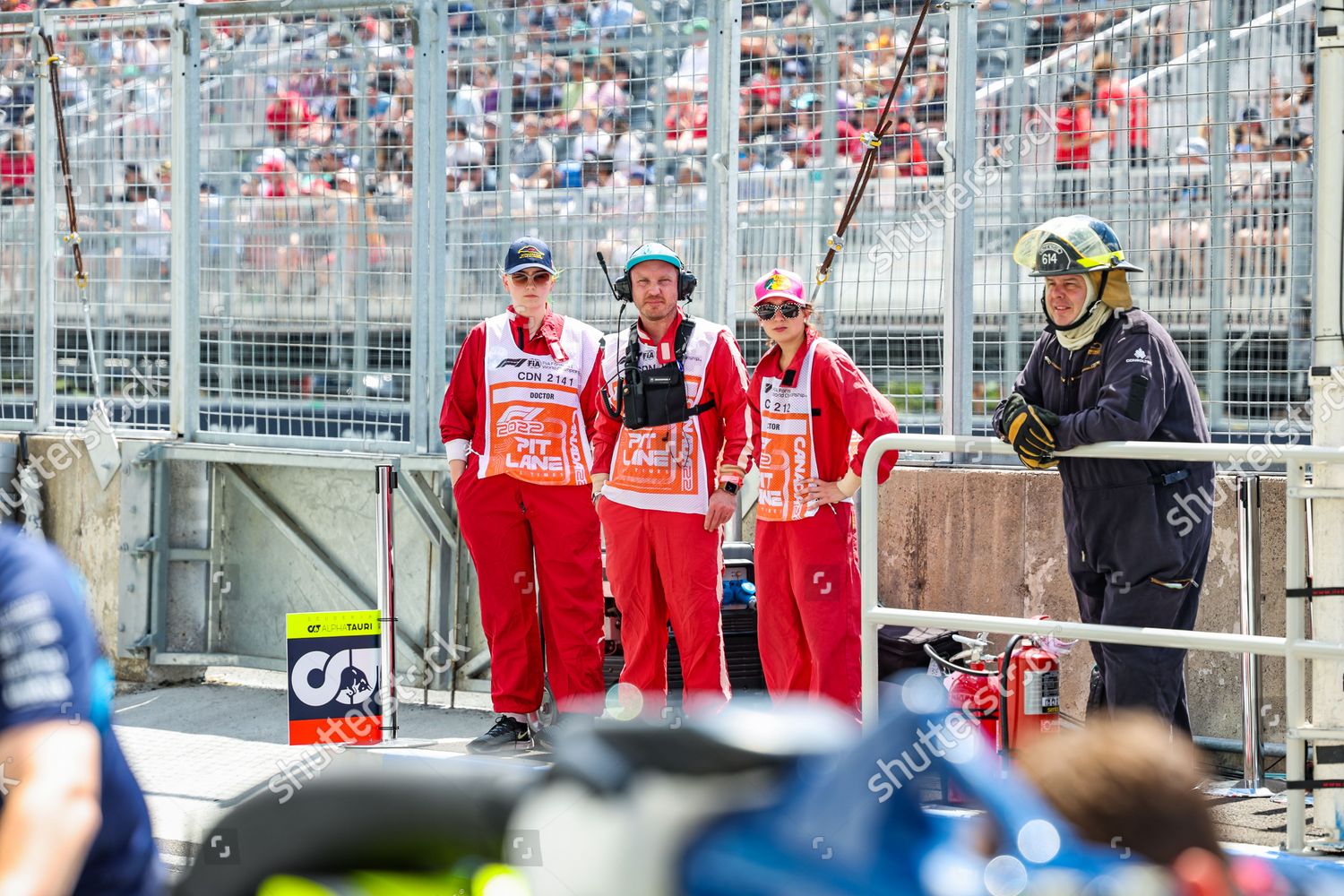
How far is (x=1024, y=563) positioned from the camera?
6.90 meters

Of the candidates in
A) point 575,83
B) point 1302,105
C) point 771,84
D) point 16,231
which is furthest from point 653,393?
point 16,231

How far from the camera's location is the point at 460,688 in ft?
26.4

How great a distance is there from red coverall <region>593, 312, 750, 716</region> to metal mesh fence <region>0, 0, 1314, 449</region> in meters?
1.03

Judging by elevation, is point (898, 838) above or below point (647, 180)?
below

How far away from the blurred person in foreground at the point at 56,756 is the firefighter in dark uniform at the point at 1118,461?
3594 millimetres

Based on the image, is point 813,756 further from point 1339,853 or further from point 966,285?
point 966,285

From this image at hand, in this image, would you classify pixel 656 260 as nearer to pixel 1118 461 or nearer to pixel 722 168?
pixel 722 168

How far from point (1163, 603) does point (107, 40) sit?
664 cm

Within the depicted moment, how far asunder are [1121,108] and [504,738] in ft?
12.6

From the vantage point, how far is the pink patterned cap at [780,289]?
6.51 m

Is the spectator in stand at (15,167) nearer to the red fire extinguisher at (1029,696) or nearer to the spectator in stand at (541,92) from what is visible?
the spectator in stand at (541,92)

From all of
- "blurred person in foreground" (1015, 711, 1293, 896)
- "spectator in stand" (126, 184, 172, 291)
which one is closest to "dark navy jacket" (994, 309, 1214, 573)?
"blurred person in foreground" (1015, 711, 1293, 896)

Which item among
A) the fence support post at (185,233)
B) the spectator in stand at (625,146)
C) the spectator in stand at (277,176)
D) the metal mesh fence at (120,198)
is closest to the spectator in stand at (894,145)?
the spectator in stand at (625,146)

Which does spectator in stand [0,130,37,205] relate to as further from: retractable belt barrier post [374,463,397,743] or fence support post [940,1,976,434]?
fence support post [940,1,976,434]
